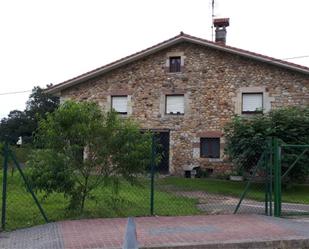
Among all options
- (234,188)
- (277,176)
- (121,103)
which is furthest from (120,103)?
(277,176)

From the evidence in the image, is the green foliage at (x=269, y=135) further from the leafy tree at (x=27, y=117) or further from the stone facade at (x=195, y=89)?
the leafy tree at (x=27, y=117)

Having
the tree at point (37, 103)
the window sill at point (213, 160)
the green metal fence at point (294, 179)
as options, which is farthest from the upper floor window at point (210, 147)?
the tree at point (37, 103)

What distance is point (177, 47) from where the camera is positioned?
76.7 ft

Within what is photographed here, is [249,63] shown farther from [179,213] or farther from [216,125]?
[179,213]

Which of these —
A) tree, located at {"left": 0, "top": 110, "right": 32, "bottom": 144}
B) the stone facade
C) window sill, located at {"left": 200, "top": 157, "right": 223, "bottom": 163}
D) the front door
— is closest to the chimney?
the stone facade

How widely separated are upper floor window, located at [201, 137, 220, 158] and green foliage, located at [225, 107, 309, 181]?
3.93m

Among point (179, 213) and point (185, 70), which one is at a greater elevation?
point (185, 70)

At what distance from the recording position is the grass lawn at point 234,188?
1586cm

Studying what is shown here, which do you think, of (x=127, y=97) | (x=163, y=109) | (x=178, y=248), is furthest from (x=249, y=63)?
(x=178, y=248)

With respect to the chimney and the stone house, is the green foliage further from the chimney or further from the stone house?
the chimney

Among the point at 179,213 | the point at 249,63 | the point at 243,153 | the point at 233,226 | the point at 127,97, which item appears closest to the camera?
the point at 233,226

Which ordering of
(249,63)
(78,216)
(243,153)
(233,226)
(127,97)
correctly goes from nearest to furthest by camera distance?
(233,226), (78,216), (243,153), (249,63), (127,97)

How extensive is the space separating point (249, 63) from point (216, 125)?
11.4 ft

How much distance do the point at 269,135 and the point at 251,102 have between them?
4953mm
